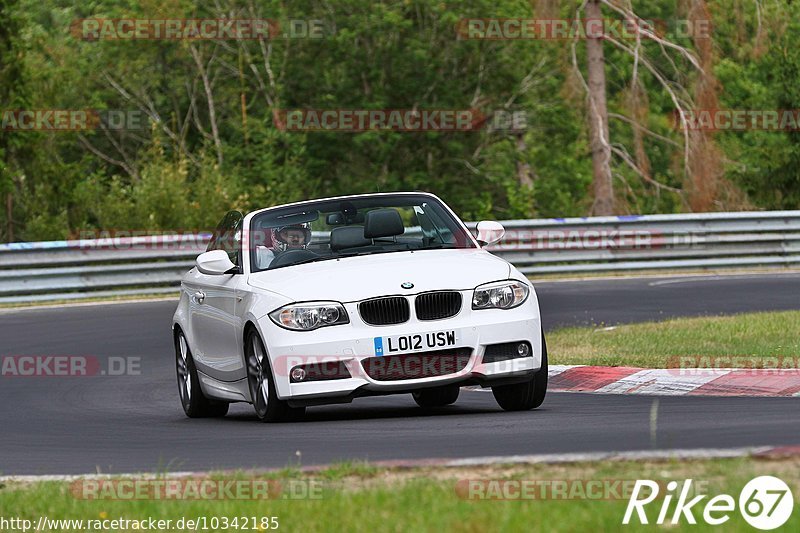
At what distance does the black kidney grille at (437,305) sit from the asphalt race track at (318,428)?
684 mm

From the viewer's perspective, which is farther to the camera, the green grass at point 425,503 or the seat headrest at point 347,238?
the seat headrest at point 347,238

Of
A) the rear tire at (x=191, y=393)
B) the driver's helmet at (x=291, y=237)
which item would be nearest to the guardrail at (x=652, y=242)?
the rear tire at (x=191, y=393)

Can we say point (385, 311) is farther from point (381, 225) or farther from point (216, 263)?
point (216, 263)

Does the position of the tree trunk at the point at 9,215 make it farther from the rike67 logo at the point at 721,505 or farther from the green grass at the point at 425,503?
the rike67 logo at the point at 721,505

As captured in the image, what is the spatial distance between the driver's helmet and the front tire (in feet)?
2.93

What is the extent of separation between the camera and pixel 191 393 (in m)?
12.5

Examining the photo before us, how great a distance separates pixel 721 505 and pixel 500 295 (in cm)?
461

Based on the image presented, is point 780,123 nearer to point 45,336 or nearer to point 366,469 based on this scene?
point 45,336

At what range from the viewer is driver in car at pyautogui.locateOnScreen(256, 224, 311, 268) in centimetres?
1159

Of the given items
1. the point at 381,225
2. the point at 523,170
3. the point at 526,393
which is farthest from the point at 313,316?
the point at 523,170

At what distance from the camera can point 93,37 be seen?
1923 inches

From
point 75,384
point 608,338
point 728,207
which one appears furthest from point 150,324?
point 728,207

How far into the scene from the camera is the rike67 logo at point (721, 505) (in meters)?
5.88

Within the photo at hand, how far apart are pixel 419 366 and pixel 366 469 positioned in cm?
275
